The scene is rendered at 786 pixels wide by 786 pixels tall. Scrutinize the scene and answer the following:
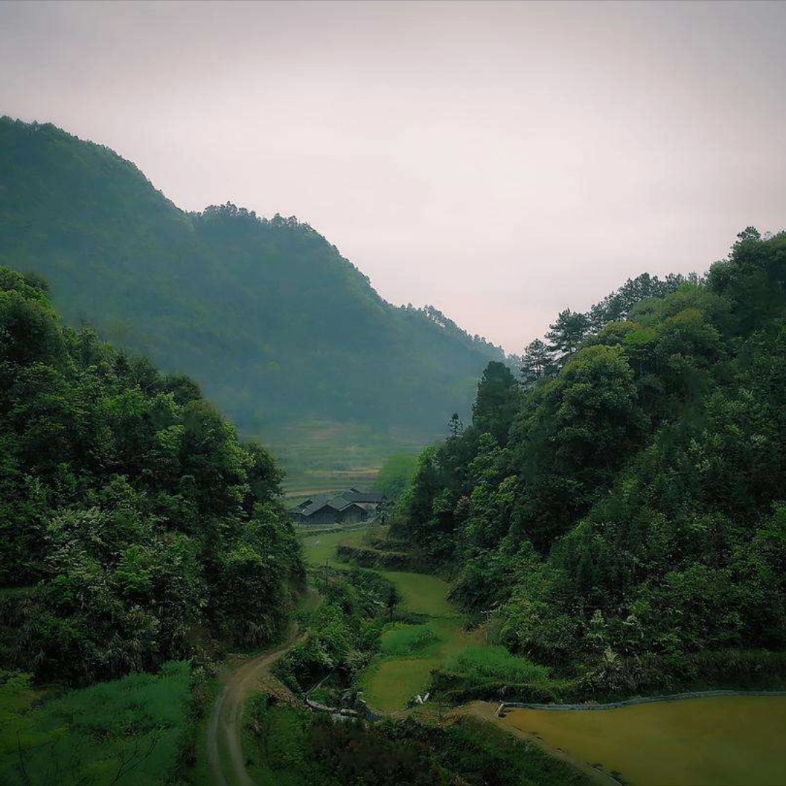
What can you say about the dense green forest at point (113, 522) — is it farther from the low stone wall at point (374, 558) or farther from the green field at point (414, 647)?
the low stone wall at point (374, 558)

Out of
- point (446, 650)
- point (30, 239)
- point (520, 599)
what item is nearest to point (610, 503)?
point (520, 599)

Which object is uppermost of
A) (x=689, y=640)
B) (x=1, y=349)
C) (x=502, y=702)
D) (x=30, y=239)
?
(x=30, y=239)

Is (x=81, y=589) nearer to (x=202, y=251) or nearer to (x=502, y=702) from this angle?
(x=502, y=702)

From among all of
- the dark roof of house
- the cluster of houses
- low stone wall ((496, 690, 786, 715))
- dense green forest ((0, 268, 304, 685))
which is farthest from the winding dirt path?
the dark roof of house

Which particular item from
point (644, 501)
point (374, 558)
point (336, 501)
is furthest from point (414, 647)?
point (336, 501)

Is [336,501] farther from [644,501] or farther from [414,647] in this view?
[644,501]

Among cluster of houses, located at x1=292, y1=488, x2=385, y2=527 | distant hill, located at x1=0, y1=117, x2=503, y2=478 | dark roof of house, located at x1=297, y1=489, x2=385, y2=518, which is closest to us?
cluster of houses, located at x1=292, y1=488, x2=385, y2=527

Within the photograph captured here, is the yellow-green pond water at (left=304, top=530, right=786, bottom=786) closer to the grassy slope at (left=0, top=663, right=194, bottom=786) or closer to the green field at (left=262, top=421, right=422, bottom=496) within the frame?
the grassy slope at (left=0, top=663, right=194, bottom=786)
